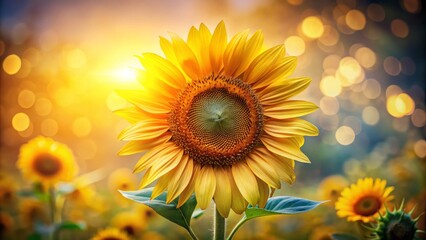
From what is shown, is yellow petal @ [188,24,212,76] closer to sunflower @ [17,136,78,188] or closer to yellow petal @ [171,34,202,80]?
yellow petal @ [171,34,202,80]

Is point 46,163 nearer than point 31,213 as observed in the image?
Yes

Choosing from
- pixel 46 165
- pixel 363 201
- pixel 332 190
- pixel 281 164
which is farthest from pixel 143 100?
pixel 332 190

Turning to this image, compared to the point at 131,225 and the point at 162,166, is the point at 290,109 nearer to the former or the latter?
the point at 162,166

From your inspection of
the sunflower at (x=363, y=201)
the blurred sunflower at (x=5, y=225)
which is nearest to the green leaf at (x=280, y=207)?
the sunflower at (x=363, y=201)

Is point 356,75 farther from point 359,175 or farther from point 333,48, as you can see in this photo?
point 359,175

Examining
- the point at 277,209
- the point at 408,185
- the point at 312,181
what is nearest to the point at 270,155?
the point at 277,209

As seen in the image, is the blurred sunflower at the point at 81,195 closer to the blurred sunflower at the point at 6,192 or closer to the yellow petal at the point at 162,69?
the blurred sunflower at the point at 6,192

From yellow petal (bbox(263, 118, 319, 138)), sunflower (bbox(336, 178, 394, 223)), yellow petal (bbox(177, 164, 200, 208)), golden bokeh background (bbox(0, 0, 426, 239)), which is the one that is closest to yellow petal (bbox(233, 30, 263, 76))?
yellow petal (bbox(263, 118, 319, 138))
